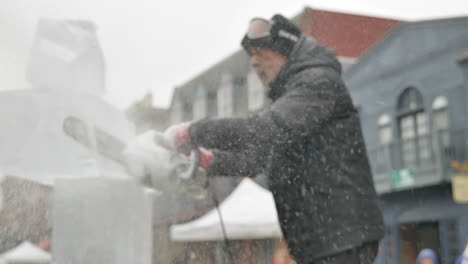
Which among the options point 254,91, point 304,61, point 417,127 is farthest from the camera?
point 254,91

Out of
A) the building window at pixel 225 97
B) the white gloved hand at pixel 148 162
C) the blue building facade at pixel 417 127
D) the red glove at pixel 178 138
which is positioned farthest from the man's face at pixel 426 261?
the building window at pixel 225 97

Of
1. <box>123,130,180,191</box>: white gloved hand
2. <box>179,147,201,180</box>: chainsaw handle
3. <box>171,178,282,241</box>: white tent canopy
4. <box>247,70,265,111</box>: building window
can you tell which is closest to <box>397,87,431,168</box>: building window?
<box>247,70,265,111</box>: building window

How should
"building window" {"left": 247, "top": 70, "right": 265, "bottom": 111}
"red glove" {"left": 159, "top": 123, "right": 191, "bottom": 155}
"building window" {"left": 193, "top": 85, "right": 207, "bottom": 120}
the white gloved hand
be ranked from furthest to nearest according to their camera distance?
"building window" {"left": 193, "top": 85, "right": 207, "bottom": 120}
"building window" {"left": 247, "top": 70, "right": 265, "bottom": 111}
"red glove" {"left": 159, "top": 123, "right": 191, "bottom": 155}
the white gloved hand

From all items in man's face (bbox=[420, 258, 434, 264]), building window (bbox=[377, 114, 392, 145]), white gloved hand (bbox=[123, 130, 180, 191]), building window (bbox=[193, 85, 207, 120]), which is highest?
white gloved hand (bbox=[123, 130, 180, 191])

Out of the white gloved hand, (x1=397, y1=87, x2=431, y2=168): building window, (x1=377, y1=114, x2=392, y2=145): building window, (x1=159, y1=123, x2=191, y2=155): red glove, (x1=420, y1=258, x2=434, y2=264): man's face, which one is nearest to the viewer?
the white gloved hand

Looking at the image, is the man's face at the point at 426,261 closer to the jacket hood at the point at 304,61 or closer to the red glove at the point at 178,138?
the jacket hood at the point at 304,61

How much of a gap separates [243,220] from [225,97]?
14926 millimetres

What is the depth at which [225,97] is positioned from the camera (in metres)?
20.4

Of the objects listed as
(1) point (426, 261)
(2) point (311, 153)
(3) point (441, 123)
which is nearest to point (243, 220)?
(1) point (426, 261)

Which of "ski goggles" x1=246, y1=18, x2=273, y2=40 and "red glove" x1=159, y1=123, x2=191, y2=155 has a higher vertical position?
"ski goggles" x1=246, y1=18, x2=273, y2=40

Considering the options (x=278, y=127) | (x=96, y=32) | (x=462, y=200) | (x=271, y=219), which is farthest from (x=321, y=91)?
(x=462, y=200)

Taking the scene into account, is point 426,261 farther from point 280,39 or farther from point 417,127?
point 417,127

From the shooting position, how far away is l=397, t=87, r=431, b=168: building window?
1342cm

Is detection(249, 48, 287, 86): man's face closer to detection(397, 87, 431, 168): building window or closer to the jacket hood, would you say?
the jacket hood
